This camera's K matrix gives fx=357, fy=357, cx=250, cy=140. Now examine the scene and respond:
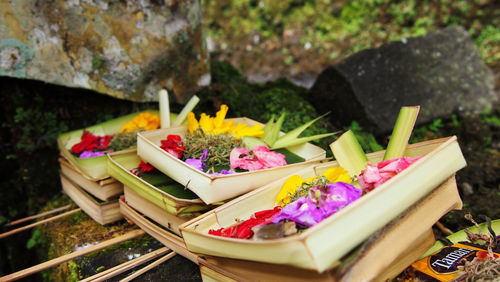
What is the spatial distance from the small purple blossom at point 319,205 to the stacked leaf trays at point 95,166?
1.29 m

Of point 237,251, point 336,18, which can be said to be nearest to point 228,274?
point 237,251

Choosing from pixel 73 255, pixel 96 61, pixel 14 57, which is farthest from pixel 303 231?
pixel 14 57

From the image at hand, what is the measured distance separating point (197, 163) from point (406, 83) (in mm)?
2115

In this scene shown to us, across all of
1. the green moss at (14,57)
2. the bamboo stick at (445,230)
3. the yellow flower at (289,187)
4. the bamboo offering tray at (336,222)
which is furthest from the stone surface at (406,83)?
the green moss at (14,57)

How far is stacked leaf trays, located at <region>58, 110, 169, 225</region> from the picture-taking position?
2.20 metres

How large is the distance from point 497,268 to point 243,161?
1.18 meters

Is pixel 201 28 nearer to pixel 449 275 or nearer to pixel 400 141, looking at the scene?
pixel 400 141

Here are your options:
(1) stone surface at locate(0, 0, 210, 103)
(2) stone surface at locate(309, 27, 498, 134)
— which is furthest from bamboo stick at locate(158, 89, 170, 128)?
(2) stone surface at locate(309, 27, 498, 134)

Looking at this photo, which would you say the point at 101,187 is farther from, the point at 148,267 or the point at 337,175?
the point at 337,175

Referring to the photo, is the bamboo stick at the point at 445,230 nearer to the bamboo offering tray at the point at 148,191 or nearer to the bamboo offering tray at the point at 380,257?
A: the bamboo offering tray at the point at 380,257

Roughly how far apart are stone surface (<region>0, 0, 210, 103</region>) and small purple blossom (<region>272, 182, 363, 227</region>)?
1.85 meters

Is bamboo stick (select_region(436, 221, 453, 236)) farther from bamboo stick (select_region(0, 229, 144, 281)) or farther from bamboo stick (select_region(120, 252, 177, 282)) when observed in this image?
bamboo stick (select_region(0, 229, 144, 281))

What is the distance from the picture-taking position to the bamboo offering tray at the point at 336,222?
41.9 inches

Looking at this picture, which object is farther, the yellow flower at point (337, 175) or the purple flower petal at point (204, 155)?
the purple flower petal at point (204, 155)
